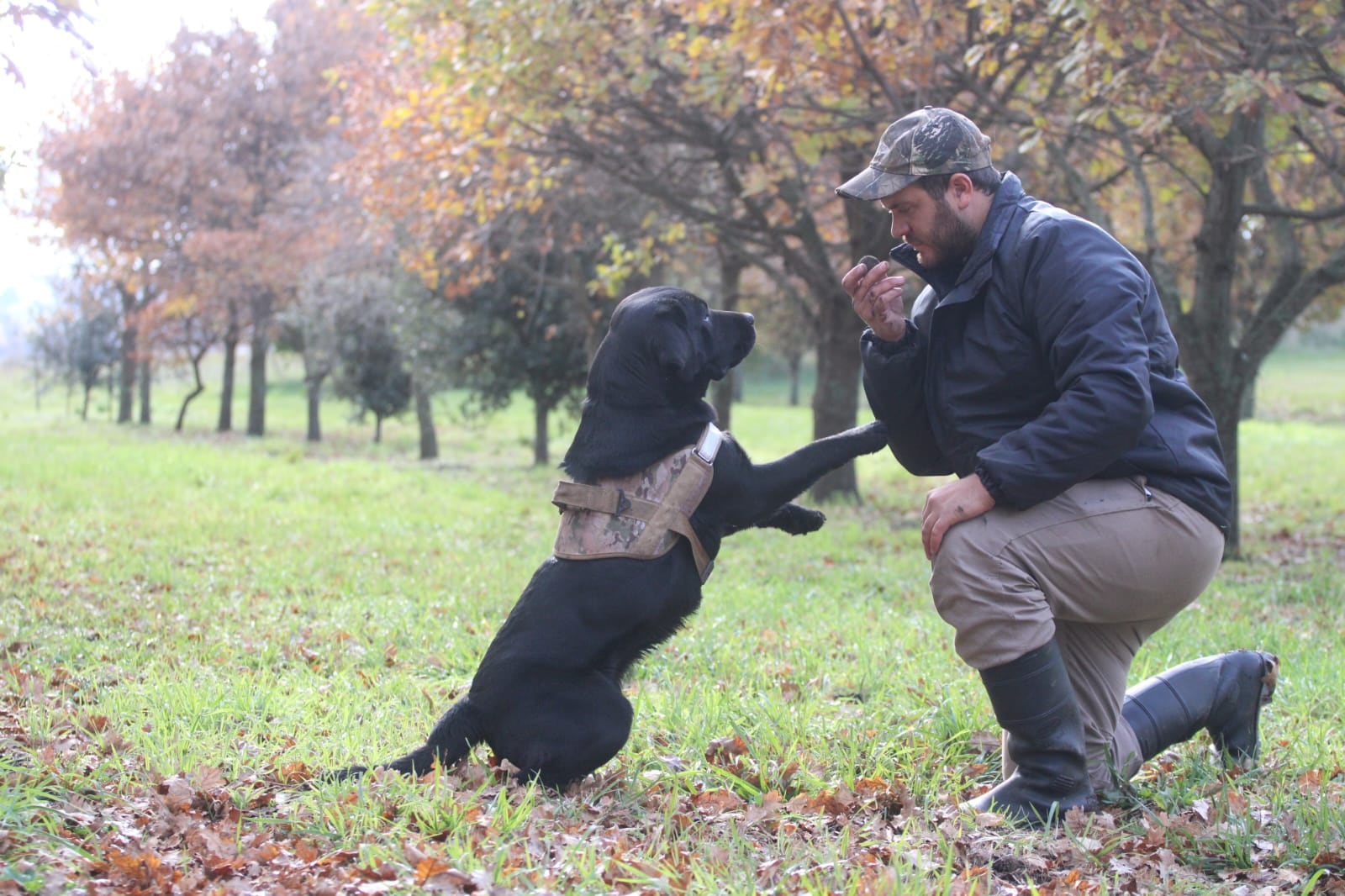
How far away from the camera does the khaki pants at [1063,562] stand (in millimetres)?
3070

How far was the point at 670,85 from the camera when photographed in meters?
11.5

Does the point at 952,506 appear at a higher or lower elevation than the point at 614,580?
higher

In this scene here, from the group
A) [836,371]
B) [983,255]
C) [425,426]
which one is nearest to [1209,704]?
[983,255]

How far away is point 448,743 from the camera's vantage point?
3.48m

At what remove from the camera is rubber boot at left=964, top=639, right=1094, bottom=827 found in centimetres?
310

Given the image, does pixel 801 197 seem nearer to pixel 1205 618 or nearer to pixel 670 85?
pixel 670 85

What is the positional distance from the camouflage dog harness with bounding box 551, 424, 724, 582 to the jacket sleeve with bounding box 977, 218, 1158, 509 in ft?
3.07

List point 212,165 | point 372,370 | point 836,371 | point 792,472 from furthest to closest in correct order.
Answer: point 372,370 → point 212,165 → point 836,371 → point 792,472

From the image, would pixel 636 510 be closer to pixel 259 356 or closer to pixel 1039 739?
pixel 1039 739

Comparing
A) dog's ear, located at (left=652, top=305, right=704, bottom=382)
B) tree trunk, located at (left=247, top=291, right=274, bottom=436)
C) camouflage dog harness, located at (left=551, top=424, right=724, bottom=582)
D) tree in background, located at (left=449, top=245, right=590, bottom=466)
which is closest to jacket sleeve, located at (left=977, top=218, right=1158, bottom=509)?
camouflage dog harness, located at (left=551, top=424, right=724, bottom=582)

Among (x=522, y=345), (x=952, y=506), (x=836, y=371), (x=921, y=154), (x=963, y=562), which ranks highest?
(x=522, y=345)

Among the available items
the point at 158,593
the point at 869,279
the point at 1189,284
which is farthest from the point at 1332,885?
the point at 1189,284

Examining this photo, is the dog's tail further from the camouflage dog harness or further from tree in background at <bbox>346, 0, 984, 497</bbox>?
tree in background at <bbox>346, 0, 984, 497</bbox>

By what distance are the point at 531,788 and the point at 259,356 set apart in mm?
26392
